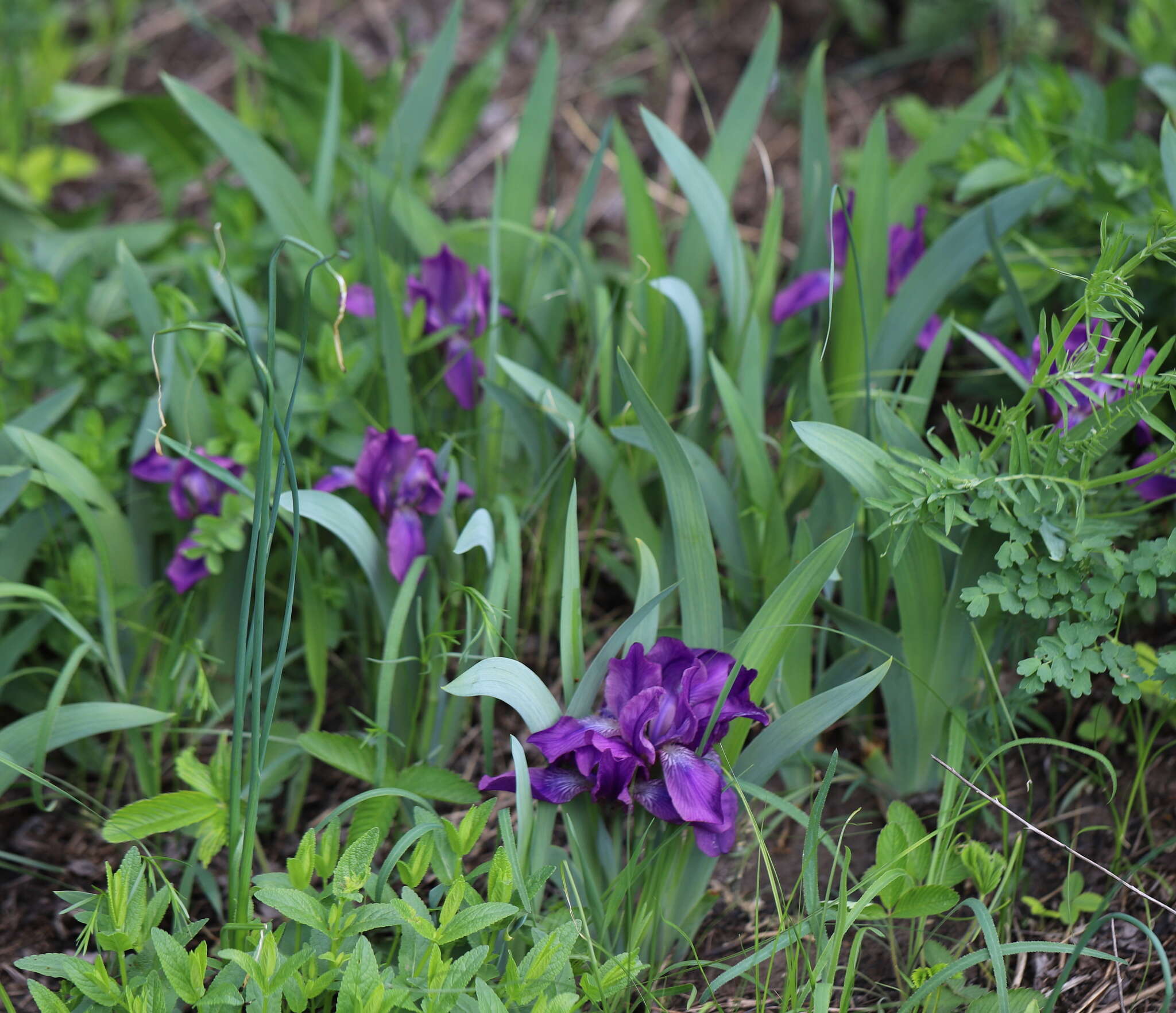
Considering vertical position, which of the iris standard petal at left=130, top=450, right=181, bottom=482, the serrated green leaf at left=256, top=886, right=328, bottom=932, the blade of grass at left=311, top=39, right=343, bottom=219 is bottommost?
the serrated green leaf at left=256, top=886, right=328, bottom=932

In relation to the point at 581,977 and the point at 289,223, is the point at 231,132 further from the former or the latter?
the point at 581,977

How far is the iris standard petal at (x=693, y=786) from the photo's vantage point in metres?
1.15

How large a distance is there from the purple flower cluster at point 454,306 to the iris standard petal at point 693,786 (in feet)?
2.38

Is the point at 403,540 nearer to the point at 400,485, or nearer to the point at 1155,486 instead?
the point at 400,485

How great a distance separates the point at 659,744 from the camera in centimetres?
120

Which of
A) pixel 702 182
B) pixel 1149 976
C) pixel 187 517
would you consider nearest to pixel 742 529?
pixel 702 182

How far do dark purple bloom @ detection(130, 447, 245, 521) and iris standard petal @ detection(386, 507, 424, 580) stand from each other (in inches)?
11.5

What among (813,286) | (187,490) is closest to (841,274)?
(813,286)

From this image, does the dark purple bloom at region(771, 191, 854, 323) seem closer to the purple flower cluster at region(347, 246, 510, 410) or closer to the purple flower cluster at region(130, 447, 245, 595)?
the purple flower cluster at region(347, 246, 510, 410)

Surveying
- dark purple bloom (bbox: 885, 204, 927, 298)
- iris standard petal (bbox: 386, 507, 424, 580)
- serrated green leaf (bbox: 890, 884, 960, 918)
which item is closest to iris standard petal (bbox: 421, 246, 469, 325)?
iris standard petal (bbox: 386, 507, 424, 580)

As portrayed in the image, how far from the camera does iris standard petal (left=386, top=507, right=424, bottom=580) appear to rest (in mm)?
1429

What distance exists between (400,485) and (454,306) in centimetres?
41

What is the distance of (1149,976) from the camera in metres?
1.25

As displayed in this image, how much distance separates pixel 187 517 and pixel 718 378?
2.76ft
